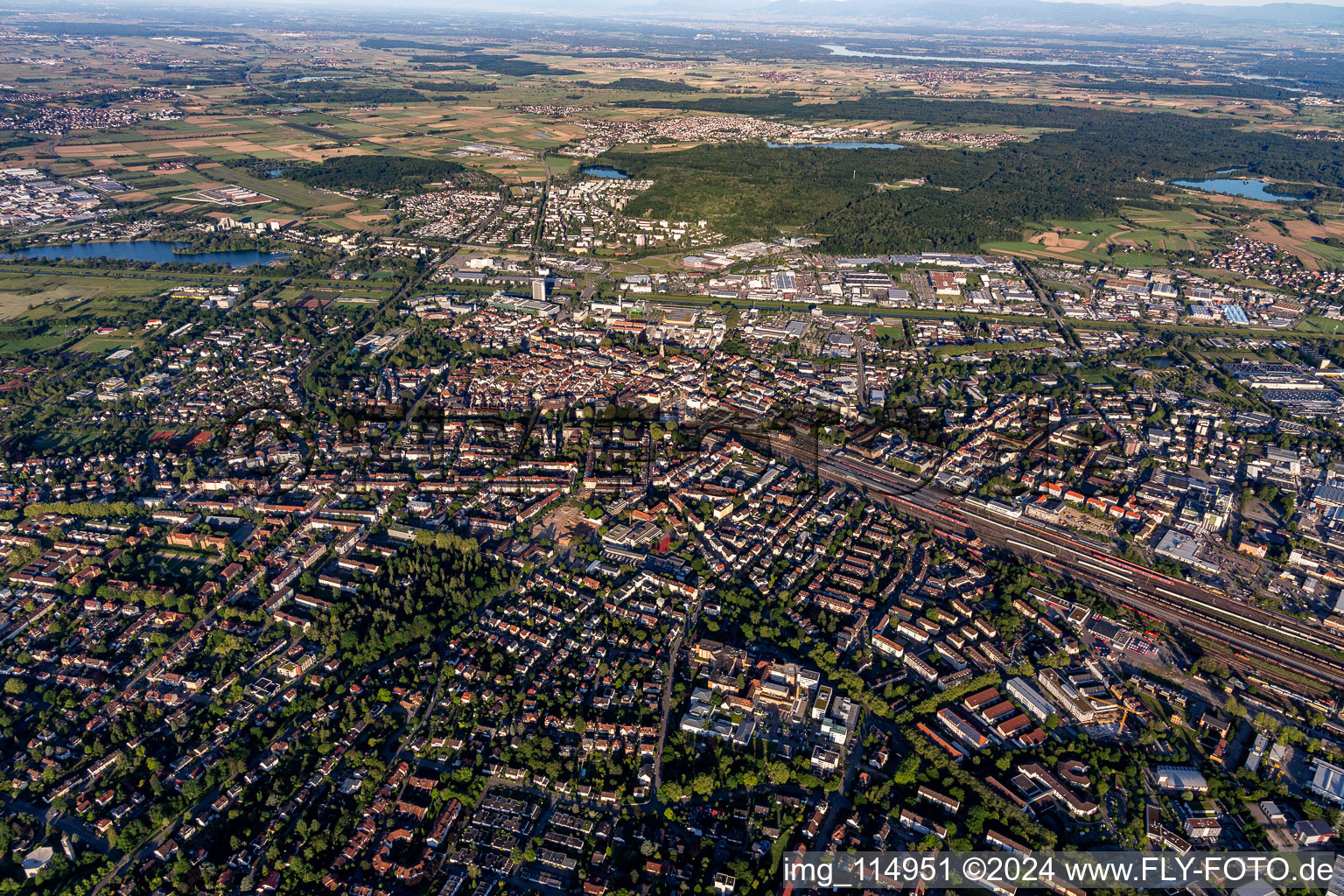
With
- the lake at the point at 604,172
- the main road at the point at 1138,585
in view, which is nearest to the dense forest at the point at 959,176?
the lake at the point at 604,172

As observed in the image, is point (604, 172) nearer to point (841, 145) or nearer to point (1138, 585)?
point (841, 145)

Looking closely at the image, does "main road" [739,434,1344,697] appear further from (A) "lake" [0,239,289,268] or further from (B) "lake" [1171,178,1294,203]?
(B) "lake" [1171,178,1294,203]

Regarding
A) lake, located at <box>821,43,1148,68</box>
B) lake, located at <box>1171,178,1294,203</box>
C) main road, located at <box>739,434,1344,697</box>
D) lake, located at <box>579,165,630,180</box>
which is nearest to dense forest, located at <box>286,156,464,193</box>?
lake, located at <box>579,165,630,180</box>

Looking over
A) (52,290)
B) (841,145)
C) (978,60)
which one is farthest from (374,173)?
(978,60)

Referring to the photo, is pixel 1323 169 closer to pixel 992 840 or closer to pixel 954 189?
pixel 954 189

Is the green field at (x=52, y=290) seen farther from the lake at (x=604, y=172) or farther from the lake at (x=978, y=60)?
the lake at (x=978, y=60)

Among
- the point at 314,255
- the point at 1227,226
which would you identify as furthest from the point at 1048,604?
the point at 1227,226
